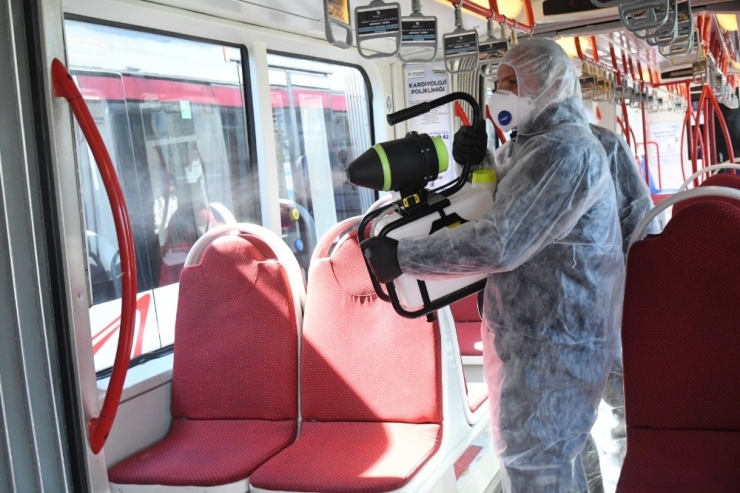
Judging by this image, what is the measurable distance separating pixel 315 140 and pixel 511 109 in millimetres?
2619

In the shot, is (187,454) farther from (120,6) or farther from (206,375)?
(120,6)

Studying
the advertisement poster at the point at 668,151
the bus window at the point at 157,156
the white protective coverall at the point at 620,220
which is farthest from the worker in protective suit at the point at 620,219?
the advertisement poster at the point at 668,151

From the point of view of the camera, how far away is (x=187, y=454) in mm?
2547

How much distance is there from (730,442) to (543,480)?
480 mm

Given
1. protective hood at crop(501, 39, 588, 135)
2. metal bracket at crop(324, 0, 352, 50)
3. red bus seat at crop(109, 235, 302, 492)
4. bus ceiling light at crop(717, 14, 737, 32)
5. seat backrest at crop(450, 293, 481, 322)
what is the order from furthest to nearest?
bus ceiling light at crop(717, 14, 737, 32)
seat backrest at crop(450, 293, 481, 322)
red bus seat at crop(109, 235, 302, 492)
metal bracket at crop(324, 0, 352, 50)
protective hood at crop(501, 39, 588, 135)

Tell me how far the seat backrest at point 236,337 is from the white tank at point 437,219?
80 centimetres

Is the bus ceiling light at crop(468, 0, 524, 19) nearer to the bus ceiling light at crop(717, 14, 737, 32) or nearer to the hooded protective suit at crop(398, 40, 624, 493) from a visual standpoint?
the bus ceiling light at crop(717, 14, 737, 32)

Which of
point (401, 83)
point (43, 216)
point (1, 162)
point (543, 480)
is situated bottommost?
point (543, 480)

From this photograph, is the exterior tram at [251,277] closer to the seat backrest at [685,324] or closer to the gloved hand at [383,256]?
the seat backrest at [685,324]

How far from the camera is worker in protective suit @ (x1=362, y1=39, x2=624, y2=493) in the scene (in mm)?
1929

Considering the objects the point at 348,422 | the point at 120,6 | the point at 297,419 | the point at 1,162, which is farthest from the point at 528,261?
the point at 120,6

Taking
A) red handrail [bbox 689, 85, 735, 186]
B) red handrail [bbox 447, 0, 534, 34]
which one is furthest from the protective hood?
red handrail [bbox 689, 85, 735, 186]

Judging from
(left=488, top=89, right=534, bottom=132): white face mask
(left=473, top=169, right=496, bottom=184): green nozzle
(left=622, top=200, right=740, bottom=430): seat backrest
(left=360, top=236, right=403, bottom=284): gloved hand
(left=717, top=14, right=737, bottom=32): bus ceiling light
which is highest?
(left=717, top=14, right=737, bottom=32): bus ceiling light

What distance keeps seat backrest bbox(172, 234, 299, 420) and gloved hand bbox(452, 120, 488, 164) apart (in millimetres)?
944
